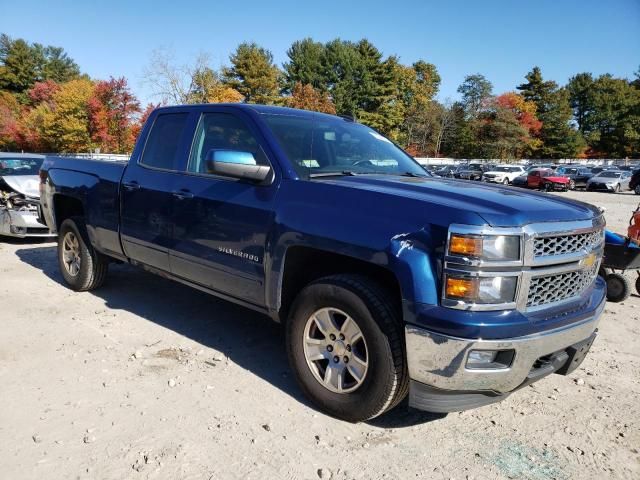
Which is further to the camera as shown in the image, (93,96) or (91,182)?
(93,96)

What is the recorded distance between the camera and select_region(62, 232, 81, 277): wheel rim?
5.53 meters

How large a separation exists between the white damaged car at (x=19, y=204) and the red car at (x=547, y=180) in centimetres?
2986

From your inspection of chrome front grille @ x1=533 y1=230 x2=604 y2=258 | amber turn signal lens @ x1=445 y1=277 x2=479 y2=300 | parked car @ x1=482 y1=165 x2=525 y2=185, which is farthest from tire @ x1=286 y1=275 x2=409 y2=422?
parked car @ x1=482 y1=165 x2=525 y2=185

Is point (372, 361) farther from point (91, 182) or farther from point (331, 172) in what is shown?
point (91, 182)

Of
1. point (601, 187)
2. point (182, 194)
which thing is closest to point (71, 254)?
point (182, 194)

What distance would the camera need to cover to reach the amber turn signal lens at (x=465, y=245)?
2.43 m

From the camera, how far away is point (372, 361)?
2.80 metres

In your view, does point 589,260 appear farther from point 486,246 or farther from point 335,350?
point 335,350

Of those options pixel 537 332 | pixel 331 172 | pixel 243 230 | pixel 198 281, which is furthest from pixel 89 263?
pixel 537 332

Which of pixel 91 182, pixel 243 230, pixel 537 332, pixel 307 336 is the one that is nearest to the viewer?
pixel 537 332

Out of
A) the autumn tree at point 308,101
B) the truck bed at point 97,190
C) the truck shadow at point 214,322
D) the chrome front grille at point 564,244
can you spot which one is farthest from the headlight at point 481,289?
the autumn tree at point 308,101

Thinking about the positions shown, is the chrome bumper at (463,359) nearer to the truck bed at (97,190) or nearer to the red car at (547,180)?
the truck bed at (97,190)

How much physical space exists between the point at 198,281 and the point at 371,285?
5.51 feet

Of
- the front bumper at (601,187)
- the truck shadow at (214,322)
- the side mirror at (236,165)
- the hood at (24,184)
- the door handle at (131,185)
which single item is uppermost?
the side mirror at (236,165)
